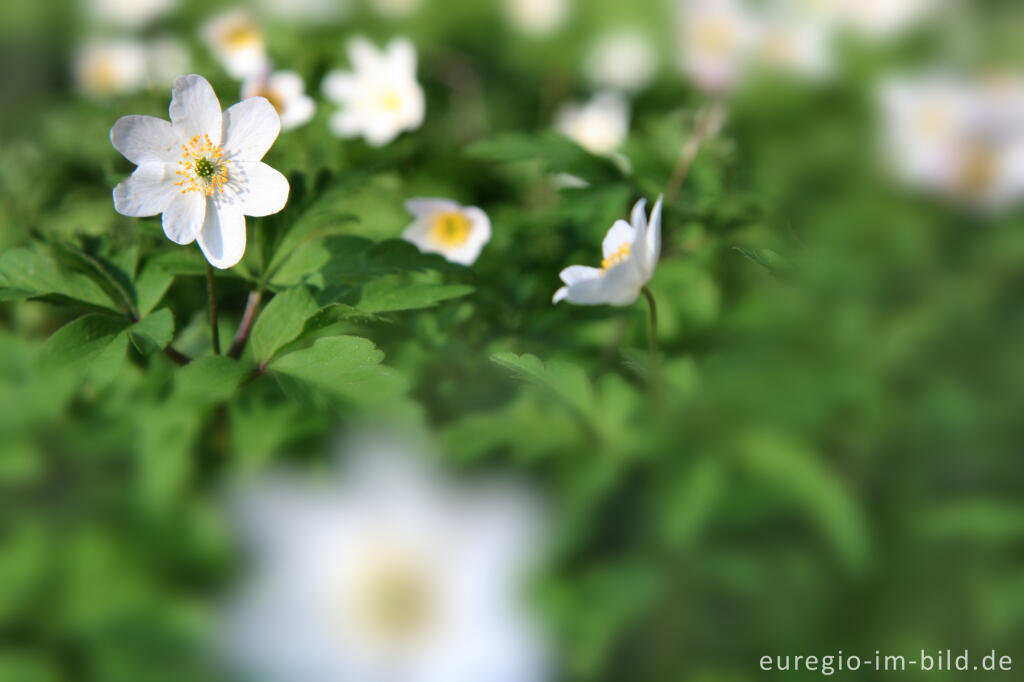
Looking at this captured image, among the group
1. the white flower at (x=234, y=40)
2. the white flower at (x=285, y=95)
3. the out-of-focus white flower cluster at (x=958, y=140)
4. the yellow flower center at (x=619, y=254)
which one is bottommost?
the yellow flower center at (x=619, y=254)

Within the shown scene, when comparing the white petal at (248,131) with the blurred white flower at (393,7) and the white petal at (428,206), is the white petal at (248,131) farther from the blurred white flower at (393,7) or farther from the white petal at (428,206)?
the blurred white flower at (393,7)

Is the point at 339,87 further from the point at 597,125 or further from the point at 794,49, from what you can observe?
the point at 794,49

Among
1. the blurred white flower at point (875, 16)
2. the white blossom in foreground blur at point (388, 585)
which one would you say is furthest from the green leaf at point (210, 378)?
the blurred white flower at point (875, 16)

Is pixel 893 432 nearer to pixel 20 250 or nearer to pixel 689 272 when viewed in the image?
pixel 689 272

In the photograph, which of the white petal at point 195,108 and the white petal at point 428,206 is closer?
the white petal at point 195,108

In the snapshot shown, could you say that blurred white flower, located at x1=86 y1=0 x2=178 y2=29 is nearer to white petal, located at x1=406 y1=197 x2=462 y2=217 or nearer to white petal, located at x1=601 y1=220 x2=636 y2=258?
white petal, located at x1=406 y1=197 x2=462 y2=217

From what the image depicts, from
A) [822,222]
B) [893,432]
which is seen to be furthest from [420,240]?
[822,222]
